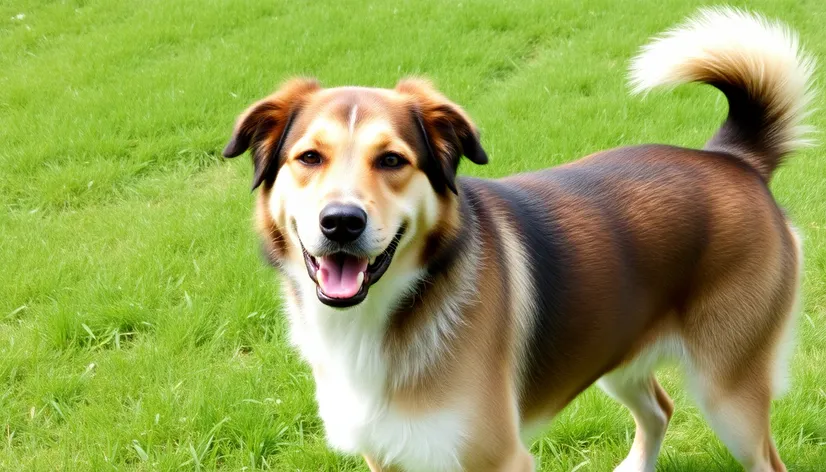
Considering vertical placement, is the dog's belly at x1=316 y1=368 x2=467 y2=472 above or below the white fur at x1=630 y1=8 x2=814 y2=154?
below

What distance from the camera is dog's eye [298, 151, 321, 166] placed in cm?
250

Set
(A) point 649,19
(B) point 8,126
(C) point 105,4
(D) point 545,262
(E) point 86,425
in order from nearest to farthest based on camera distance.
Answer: (D) point 545,262 < (E) point 86,425 < (B) point 8,126 < (A) point 649,19 < (C) point 105,4

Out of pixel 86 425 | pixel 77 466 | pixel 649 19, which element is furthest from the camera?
pixel 649 19

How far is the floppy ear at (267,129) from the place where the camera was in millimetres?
2664

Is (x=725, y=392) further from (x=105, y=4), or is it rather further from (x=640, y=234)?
(x=105, y=4)

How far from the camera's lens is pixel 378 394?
8.54 feet

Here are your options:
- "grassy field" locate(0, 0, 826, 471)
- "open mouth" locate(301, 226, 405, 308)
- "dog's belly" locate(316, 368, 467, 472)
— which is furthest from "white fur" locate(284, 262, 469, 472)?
"grassy field" locate(0, 0, 826, 471)

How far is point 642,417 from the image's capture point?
3459mm

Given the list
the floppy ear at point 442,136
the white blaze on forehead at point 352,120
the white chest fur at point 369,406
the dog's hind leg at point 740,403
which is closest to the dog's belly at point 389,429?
the white chest fur at point 369,406

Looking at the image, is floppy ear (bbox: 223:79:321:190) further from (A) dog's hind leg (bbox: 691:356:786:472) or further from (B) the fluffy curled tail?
(A) dog's hind leg (bbox: 691:356:786:472)

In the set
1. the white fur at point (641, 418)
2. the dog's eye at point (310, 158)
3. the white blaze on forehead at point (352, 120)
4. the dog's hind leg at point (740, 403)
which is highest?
the white blaze on forehead at point (352, 120)

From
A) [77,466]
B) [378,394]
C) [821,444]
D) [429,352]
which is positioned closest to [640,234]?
[429,352]

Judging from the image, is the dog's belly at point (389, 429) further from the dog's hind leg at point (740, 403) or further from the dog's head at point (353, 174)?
the dog's hind leg at point (740, 403)

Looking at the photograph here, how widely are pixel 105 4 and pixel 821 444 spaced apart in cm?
937
